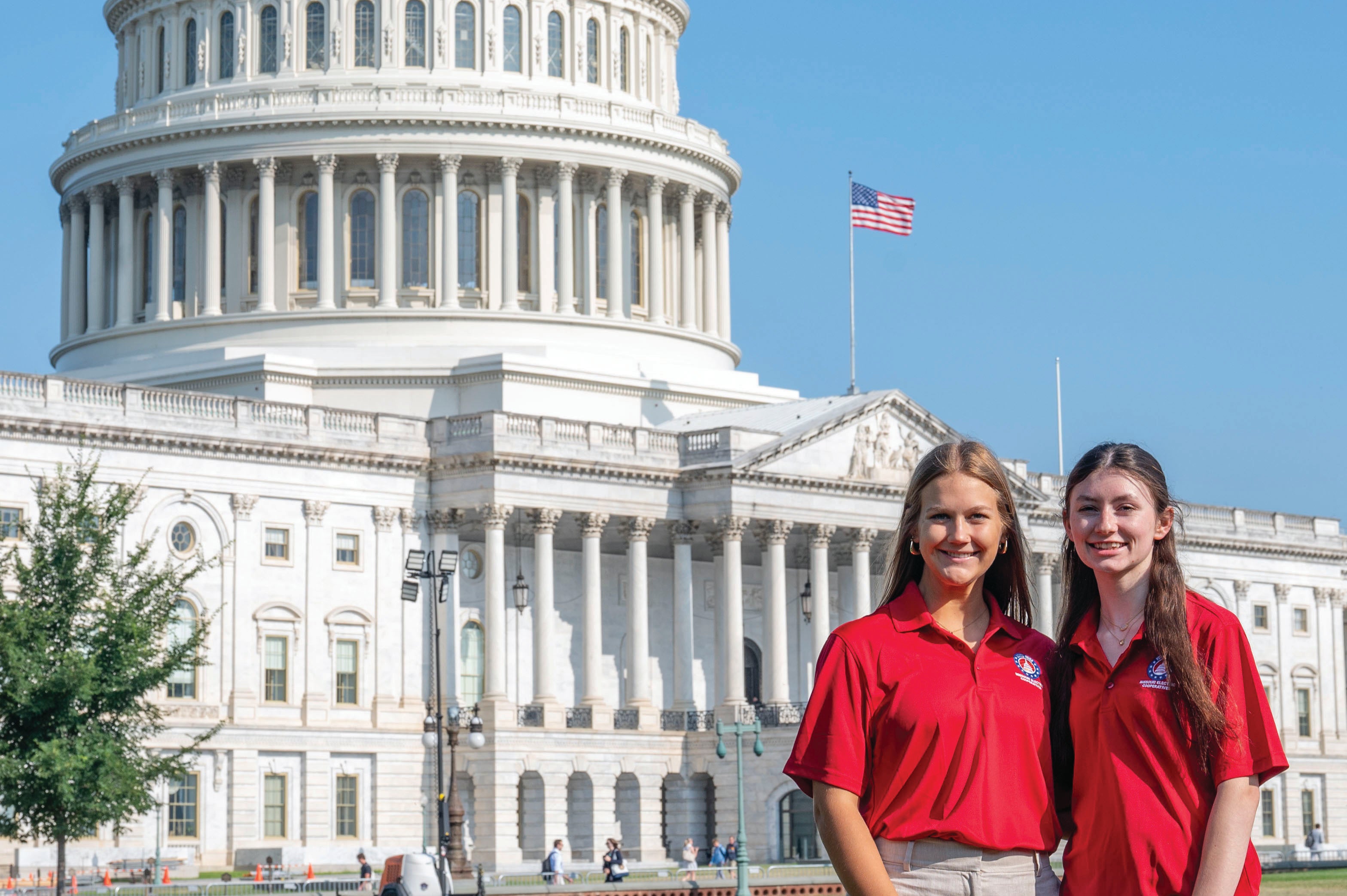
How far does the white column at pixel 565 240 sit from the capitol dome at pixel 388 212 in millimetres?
100

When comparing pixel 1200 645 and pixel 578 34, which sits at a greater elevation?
pixel 578 34

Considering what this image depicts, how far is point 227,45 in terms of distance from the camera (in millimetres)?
95062

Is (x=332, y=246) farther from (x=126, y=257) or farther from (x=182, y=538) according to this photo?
(x=182, y=538)

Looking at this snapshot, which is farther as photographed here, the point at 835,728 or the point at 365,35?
the point at 365,35

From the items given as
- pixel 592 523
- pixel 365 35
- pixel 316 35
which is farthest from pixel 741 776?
pixel 316 35

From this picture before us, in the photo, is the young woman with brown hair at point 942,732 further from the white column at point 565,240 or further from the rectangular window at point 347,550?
the white column at point 565,240

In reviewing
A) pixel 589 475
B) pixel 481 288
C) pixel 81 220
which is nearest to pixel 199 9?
pixel 81 220

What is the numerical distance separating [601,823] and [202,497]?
16.6m

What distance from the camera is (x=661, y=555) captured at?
8400 cm

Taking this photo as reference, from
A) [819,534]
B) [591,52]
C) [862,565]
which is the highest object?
[591,52]

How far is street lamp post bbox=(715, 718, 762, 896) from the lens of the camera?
5025 cm

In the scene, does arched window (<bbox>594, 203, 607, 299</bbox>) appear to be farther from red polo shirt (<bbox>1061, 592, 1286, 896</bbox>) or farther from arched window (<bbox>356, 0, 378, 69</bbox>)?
red polo shirt (<bbox>1061, 592, 1286, 896</bbox>)

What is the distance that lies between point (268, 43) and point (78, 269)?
11.7m

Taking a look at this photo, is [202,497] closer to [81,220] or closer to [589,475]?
[589,475]
